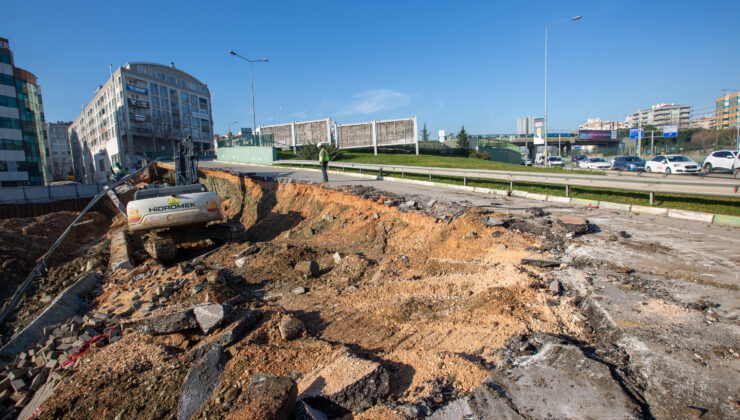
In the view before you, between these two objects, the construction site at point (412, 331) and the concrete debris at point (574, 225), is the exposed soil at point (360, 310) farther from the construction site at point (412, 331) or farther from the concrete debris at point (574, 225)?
the concrete debris at point (574, 225)

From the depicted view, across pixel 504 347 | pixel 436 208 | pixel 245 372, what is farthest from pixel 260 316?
pixel 436 208

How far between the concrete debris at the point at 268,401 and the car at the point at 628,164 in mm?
34336

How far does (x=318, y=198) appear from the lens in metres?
14.3

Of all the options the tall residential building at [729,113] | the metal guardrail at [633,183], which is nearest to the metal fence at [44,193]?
the metal guardrail at [633,183]

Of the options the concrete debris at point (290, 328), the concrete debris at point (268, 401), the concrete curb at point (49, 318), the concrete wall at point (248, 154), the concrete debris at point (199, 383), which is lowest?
the concrete curb at point (49, 318)

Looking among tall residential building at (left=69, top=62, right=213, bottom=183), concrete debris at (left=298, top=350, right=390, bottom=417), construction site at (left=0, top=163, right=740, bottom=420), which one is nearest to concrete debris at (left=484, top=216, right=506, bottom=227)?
construction site at (left=0, top=163, right=740, bottom=420)

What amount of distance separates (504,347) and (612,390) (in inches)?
41.8

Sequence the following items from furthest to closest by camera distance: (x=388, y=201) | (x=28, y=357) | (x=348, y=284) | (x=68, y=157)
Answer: (x=68, y=157), (x=388, y=201), (x=348, y=284), (x=28, y=357)

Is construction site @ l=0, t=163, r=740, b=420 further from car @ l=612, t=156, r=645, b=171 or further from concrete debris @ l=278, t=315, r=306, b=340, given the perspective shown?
car @ l=612, t=156, r=645, b=171

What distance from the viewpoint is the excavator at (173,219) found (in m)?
10.1

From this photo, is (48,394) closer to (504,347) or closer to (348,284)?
(348,284)

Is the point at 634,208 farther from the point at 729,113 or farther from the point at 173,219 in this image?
the point at 729,113

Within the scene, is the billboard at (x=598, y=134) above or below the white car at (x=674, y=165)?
above

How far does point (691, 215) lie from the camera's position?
27.0 feet
